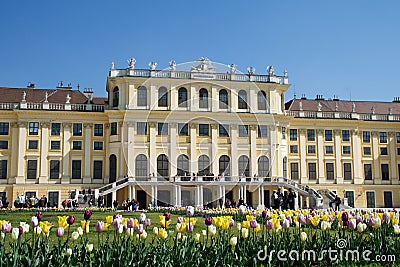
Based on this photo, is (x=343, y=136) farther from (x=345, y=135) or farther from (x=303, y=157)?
(x=303, y=157)

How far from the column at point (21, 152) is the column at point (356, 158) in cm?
3141

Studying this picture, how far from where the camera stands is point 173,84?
142 ft

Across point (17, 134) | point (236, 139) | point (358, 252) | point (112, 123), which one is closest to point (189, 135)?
point (236, 139)

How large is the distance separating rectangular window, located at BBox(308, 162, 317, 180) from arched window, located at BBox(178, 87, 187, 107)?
13.9m

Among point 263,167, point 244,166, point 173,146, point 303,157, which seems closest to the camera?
point 173,146

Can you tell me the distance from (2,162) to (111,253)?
3771cm

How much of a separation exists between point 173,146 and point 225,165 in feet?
16.7

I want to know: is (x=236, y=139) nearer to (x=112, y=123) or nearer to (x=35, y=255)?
(x=112, y=123)

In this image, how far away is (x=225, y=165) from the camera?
43.1 metres

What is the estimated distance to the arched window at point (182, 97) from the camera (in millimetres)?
43312

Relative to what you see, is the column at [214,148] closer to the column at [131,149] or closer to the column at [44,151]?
the column at [131,149]

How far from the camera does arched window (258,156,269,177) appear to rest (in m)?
43.4

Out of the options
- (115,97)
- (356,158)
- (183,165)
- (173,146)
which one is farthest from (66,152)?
(356,158)

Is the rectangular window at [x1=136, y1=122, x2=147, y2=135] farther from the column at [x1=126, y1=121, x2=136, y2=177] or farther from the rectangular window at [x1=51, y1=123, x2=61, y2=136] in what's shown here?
the rectangular window at [x1=51, y1=123, x2=61, y2=136]
